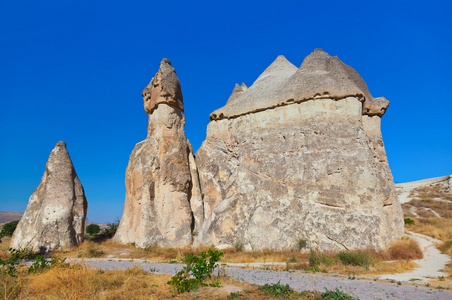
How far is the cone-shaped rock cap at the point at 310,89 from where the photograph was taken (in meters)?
13.3

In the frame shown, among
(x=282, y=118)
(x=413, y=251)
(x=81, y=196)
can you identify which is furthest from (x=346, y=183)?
(x=81, y=196)

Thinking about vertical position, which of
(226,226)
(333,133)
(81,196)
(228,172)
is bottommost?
(226,226)

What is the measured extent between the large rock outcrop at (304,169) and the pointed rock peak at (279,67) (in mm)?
1638

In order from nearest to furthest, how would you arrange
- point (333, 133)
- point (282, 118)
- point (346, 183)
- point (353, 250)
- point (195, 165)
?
1. point (353, 250)
2. point (346, 183)
3. point (333, 133)
4. point (282, 118)
5. point (195, 165)

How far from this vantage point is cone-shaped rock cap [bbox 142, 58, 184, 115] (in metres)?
16.6

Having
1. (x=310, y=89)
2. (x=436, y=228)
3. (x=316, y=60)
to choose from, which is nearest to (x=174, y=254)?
(x=310, y=89)

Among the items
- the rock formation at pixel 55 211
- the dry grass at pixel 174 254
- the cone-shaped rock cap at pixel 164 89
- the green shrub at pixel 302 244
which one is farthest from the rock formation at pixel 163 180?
the green shrub at pixel 302 244

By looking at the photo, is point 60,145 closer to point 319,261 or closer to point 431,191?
point 319,261

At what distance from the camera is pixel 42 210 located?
47.0 ft

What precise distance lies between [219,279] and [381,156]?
11278 mm

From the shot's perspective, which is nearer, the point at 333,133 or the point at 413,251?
the point at 413,251

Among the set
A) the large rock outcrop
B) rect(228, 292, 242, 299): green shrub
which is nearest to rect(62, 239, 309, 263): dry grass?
the large rock outcrop

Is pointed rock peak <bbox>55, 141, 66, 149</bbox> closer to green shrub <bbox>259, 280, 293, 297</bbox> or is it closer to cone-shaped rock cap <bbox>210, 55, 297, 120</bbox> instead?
cone-shaped rock cap <bbox>210, 55, 297, 120</bbox>

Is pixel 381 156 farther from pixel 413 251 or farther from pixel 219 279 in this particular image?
pixel 219 279
